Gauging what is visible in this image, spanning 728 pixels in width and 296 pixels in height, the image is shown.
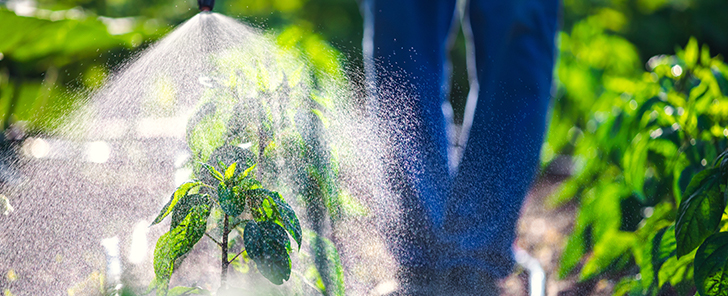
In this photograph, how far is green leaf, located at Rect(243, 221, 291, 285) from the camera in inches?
35.7

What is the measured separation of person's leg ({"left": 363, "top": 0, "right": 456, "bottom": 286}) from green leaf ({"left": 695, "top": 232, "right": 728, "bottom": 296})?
0.58m

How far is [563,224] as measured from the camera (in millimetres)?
1925

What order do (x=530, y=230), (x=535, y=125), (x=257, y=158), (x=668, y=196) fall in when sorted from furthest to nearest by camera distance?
1. (x=530, y=230)
2. (x=668, y=196)
3. (x=535, y=125)
4. (x=257, y=158)

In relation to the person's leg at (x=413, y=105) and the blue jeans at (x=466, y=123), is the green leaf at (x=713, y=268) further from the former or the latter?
the person's leg at (x=413, y=105)

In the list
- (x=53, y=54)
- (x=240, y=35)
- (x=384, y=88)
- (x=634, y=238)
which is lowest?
(x=53, y=54)

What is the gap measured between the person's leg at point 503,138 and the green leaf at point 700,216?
17.9 inches

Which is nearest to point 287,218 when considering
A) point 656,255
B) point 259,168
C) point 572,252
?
point 259,168

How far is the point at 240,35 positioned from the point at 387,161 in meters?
0.59

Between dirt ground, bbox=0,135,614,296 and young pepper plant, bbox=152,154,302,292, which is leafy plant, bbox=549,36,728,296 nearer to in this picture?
dirt ground, bbox=0,135,614,296

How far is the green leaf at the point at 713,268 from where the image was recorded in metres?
0.99

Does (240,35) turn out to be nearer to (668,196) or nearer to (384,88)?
(384,88)

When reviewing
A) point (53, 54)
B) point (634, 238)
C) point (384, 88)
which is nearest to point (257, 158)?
point (384, 88)

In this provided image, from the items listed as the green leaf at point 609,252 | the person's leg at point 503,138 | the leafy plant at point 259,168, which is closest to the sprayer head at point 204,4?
the leafy plant at point 259,168

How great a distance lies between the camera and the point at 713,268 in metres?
1.00
